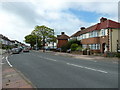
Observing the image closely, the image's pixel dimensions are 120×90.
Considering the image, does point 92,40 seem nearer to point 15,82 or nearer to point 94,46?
point 94,46

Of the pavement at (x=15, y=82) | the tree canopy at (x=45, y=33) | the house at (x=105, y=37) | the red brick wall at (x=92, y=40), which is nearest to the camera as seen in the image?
the pavement at (x=15, y=82)

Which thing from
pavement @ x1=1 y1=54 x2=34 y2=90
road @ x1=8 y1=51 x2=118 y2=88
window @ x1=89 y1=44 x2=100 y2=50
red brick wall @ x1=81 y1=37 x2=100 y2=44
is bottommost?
pavement @ x1=1 y1=54 x2=34 y2=90

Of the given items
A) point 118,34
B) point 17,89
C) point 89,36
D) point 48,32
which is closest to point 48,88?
point 17,89

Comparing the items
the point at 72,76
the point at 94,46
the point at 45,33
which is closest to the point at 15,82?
the point at 72,76

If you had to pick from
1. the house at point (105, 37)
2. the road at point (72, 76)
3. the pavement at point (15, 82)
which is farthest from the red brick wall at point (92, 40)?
the pavement at point (15, 82)

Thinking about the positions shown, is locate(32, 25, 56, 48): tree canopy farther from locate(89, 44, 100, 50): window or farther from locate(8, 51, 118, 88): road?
locate(8, 51, 118, 88): road

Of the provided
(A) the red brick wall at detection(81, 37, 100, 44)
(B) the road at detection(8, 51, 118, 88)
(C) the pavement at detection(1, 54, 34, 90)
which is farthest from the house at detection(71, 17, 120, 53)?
(C) the pavement at detection(1, 54, 34, 90)

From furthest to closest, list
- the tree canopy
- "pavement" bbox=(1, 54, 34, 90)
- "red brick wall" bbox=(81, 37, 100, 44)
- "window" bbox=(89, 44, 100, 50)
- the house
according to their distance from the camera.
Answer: the tree canopy → "red brick wall" bbox=(81, 37, 100, 44) → "window" bbox=(89, 44, 100, 50) → the house → "pavement" bbox=(1, 54, 34, 90)

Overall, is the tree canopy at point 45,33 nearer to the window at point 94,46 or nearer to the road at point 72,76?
the window at point 94,46

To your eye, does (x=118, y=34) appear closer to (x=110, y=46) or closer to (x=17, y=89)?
(x=110, y=46)

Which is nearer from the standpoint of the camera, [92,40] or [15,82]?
[15,82]

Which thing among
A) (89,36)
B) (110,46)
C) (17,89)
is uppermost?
(89,36)

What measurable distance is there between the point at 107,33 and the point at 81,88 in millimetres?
29463

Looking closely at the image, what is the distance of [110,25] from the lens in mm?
34688
